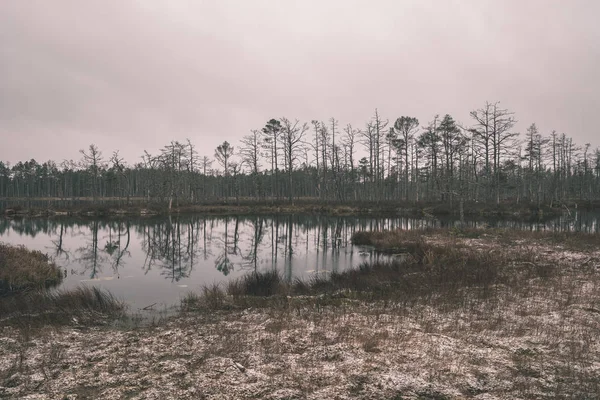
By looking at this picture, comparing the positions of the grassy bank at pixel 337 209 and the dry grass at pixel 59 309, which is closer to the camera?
the dry grass at pixel 59 309

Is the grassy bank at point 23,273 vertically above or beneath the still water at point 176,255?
above

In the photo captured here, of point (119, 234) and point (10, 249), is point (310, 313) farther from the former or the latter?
point (119, 234)

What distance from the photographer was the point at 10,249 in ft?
55.9

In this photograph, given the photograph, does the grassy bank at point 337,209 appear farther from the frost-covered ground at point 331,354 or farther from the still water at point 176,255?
the frost-covered ground at point 331,354

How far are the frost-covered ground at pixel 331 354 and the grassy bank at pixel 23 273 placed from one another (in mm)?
5865

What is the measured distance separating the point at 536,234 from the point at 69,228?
4128cm

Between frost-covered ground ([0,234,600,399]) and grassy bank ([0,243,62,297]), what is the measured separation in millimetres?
5865

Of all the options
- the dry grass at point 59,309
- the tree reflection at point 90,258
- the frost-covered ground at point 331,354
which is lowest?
the tree reflection at point 90,258

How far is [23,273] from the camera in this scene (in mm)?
13711

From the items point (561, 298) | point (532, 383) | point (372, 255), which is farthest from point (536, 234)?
point (532, 383)

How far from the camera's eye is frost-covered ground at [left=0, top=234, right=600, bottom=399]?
515 centimetres

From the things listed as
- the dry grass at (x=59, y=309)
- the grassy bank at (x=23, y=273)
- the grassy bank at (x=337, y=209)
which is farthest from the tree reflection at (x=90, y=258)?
the grassy bank at (x=337, y=209)

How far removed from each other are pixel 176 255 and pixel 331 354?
1651 cm

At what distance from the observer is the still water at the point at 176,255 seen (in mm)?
14023
